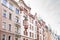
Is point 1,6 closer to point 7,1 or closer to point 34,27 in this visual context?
point 7,1

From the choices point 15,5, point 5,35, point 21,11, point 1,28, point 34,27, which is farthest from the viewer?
point 34,27

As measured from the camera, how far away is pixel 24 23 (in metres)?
12.2

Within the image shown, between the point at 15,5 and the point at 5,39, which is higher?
the point at 15,5

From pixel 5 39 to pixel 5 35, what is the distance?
25cm

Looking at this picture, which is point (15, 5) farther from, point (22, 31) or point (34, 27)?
point (34, 27)

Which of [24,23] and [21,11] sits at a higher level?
[21,11]

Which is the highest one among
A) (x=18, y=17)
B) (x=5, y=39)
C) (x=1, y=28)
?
(x=18, y=17)

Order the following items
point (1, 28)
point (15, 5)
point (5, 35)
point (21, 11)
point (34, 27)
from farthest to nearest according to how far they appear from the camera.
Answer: point (34, 27), point (21, 11), point (15, 5), point (5, 35), point (1, 28)

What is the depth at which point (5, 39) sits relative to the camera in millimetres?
8992

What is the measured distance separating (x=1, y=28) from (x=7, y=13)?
1.28 m

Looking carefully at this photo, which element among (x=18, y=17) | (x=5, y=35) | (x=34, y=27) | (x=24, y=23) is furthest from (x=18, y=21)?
(x=34, y=27)

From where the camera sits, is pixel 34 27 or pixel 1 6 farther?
pixel 34 27

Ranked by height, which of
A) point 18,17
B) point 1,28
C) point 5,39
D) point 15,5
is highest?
point 15,5

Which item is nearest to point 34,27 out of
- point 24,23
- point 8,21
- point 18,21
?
point 24,23
